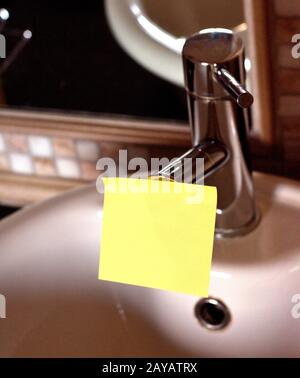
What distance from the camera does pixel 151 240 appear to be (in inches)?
23.5

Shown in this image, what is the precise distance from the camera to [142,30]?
734 mm

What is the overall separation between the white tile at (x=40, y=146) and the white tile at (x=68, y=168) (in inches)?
0.7

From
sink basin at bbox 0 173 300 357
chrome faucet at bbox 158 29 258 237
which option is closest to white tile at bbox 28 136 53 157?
sink basin at bbox 0 173 300 357

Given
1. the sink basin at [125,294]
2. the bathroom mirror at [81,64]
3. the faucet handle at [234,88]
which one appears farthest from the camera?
the bathroom mirror at [81,64]

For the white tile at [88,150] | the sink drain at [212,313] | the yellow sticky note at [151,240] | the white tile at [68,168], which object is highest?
the white tile at [88,150]

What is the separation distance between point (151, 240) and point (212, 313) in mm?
125

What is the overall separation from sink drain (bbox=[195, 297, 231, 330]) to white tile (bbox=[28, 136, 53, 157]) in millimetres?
284

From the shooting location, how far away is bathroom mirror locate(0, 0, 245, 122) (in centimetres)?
76

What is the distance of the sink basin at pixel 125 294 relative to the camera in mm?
641

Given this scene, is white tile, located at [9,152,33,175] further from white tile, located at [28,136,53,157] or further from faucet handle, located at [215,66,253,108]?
faucet handle, located at [215,66,253,108]

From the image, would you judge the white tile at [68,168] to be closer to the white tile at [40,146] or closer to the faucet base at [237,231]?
the white tile at [40,146]

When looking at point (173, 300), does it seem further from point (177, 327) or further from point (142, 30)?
point (142, 30)

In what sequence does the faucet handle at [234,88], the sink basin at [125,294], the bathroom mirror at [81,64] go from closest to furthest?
the faucet handle at [234,88], the sink basin at [125,294], the bathroom mirror at [81,64]

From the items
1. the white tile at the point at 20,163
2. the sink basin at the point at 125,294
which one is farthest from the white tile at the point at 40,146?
the sink basin at the point at 125,294
